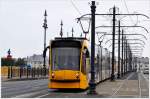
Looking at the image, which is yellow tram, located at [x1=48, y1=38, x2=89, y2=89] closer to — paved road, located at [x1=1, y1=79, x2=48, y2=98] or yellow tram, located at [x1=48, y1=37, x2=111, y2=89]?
yellow tram, located at [x1=48, y1=37, x2=111, y2=89]

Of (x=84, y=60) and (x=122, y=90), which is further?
(x=122, y=90)

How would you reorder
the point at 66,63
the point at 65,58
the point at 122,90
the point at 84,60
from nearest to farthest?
the point at 65,58, the point at 66,63, the point at 84,60, the point at 122,90

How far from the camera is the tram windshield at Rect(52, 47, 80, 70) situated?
30094mm

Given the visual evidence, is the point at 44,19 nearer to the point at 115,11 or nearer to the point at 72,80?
the point at 115,11

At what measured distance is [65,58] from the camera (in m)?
30.1

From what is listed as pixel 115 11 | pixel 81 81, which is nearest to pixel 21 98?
pixel 81 81

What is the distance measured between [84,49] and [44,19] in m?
38.0

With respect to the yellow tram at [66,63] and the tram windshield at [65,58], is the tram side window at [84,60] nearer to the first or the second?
the yellow tram at [66,63]

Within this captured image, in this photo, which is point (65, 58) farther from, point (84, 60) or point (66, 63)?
point (84, 60)

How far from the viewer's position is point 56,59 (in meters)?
Result: 30.1

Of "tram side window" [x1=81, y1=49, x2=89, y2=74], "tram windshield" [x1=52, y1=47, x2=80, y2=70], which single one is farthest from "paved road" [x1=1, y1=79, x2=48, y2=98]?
"tram side window" [x1=81, y1=49, x2=89, y2=74]

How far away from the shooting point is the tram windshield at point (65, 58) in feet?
98.7

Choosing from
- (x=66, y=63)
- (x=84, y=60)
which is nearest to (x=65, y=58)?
(x=66, y=63)

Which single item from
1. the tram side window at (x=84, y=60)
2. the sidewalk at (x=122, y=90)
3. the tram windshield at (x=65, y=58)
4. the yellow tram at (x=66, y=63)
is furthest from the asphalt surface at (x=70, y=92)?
the tram windshield at (x=65, y=58)
